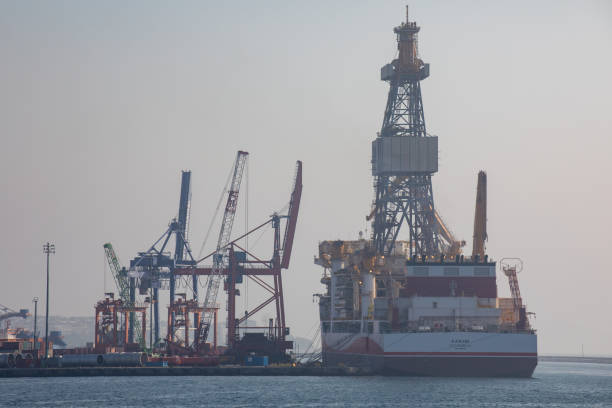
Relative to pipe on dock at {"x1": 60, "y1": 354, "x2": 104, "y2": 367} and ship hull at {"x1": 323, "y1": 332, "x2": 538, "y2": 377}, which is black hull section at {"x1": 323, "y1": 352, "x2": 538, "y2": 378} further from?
pipe on dock at {"x1": 60, "y1": 354, "x2": 104, "y2": 367}

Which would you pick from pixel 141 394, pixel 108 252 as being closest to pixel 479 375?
pixel 141 394

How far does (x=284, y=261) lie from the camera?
167 m

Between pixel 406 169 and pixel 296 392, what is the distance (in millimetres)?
40809

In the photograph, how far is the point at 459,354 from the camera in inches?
4599

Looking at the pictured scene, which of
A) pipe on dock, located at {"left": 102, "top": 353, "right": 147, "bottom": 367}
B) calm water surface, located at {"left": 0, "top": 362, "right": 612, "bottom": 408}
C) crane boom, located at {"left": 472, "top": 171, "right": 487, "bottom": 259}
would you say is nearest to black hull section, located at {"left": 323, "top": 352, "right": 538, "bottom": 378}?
calm water surface, located at {"left": 0, "top": 362, "right": 612, "bottom": 408}

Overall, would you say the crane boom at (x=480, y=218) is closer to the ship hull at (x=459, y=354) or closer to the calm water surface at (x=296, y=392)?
the ship hull at (x=459, y=354)

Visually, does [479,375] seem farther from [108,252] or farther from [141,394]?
[108,252]

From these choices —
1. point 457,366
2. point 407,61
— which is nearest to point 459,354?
point 457,366

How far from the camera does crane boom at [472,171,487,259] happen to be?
Result: 132500 millimetres

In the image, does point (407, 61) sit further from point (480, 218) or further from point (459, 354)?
point (459, 354)

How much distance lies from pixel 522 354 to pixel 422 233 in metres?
25.8

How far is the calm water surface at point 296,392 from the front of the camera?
96.7 metres

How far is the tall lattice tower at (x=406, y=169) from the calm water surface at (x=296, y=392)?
23068 millimetres

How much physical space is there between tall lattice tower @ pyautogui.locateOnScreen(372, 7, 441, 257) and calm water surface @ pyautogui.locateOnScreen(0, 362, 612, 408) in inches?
908
